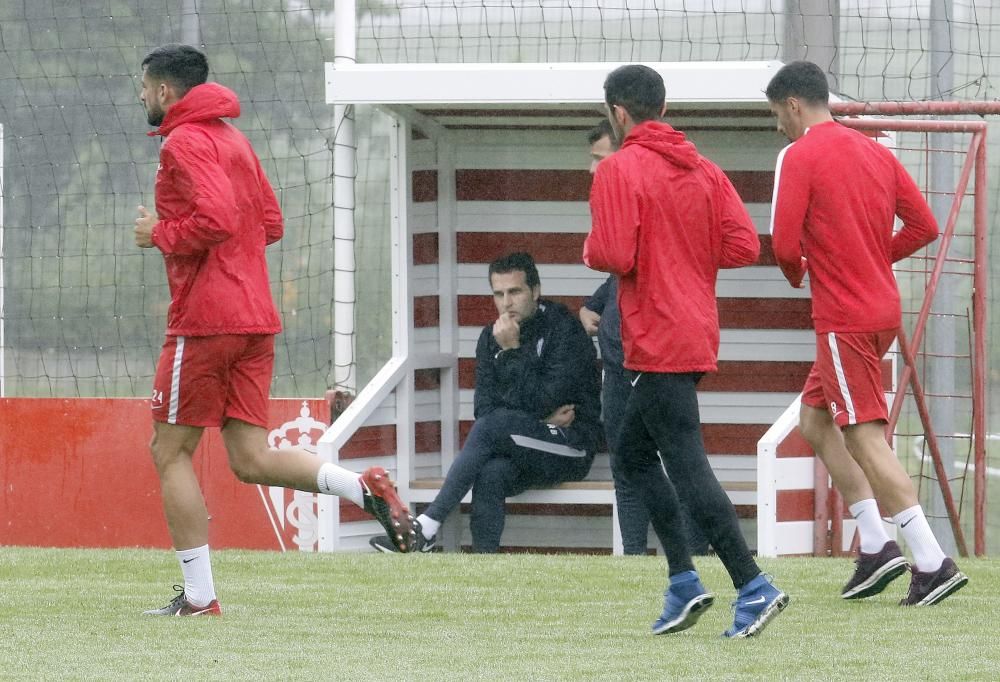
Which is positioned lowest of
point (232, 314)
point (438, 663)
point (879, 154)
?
point (438, 663)

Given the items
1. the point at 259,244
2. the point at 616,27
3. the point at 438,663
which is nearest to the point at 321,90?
the point at 616,27

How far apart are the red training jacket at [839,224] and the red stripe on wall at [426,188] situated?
3.82m

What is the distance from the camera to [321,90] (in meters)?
16.2

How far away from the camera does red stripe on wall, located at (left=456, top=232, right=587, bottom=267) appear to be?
9.37 metres

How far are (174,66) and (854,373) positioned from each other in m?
2.29

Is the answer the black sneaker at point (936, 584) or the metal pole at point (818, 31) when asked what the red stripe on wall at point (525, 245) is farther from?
the black sneaker at point (936, 584)

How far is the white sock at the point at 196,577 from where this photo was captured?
560 centimetres

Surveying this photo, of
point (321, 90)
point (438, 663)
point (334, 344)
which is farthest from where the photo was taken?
point (321, 90)

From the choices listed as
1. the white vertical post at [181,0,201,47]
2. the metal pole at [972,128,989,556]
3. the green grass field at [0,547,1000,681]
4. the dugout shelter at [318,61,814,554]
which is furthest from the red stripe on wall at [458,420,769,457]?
the white vertical post at [181,0,201,47]

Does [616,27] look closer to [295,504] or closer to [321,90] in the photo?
[321,90]

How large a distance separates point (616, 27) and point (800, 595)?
30.0 ft

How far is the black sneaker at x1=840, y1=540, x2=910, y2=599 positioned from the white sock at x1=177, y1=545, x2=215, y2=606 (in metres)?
2.04

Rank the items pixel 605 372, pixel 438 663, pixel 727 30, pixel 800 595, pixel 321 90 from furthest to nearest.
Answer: pixel 321 90 → pixel 727 30 → pixel 605 372 → pixel 800 595 → pixel 438 663

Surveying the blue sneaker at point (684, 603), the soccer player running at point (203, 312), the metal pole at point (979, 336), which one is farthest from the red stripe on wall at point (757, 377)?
the blue sneaker at point (684, 603)
